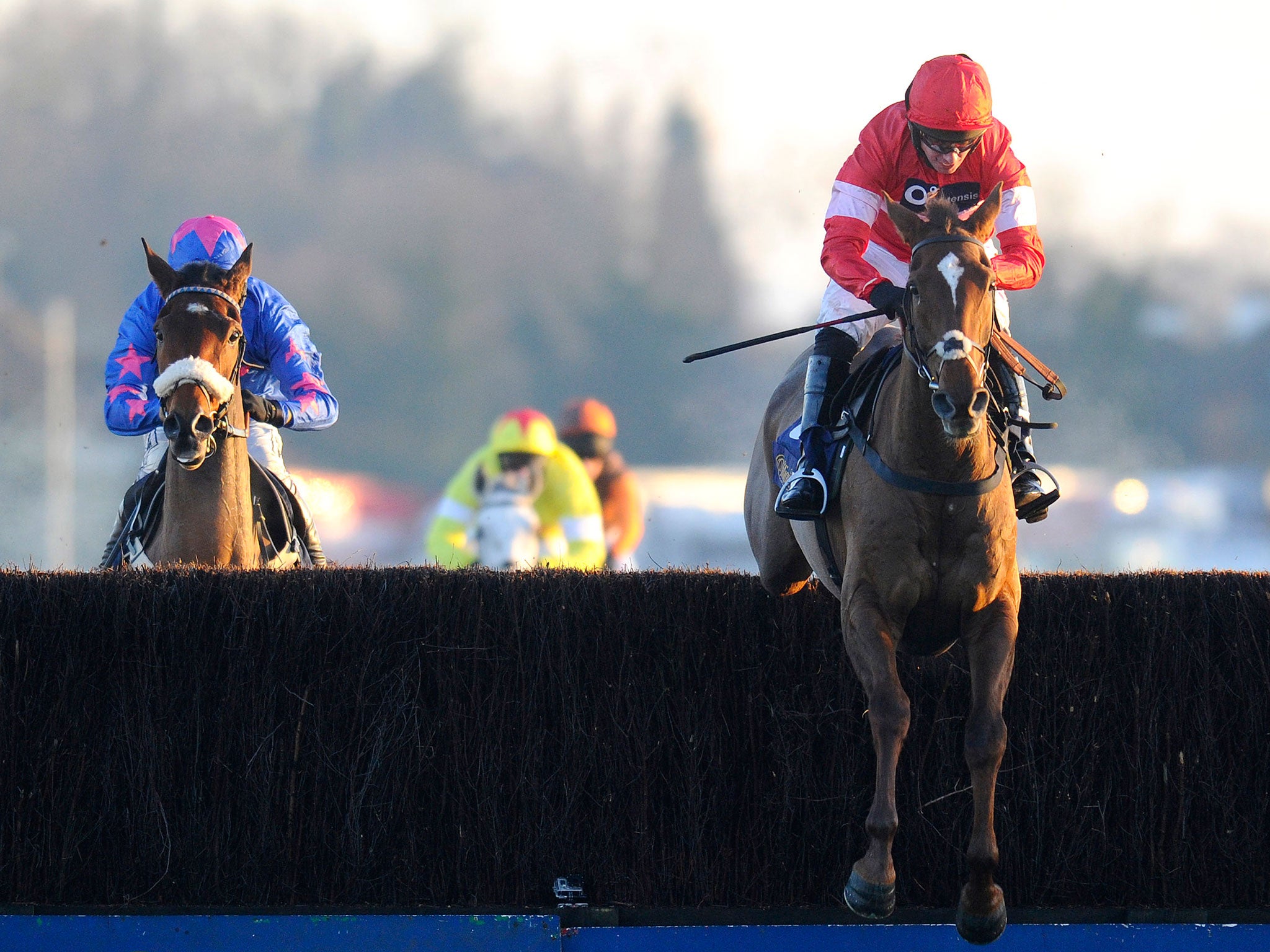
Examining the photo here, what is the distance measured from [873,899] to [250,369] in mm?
3860

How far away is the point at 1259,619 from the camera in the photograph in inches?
213

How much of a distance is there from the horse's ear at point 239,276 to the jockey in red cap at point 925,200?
2.23 meters

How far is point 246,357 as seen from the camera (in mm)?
6867

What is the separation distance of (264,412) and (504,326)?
16.3m

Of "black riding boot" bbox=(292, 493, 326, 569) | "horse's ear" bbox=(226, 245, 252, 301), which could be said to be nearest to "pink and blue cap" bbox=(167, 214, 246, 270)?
"horse's ear" bbox=(226, 245, 252, 301)

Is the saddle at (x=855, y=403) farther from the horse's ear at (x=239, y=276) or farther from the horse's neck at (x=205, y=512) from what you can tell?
the horse's ear at (x=239, y=276)

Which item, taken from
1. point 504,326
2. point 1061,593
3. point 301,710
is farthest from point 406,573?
point 504,326

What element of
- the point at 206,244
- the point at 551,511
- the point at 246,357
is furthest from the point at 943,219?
the point at 551,511

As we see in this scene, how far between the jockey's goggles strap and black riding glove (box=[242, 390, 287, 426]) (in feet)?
1.11

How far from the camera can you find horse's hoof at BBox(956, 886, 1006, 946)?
174 inches

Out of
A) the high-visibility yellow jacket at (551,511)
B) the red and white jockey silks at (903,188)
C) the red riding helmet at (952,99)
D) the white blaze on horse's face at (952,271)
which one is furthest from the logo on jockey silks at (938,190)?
the high-visibility yellow jacket at (551,511)

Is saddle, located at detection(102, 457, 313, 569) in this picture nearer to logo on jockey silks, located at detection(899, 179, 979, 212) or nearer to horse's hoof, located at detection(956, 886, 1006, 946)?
logo on jockey silks, located at detection(899, 179, 979, 212)

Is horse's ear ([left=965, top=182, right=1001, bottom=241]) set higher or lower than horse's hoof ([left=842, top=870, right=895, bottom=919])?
higher

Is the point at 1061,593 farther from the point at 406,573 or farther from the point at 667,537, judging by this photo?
the point at 667,537
